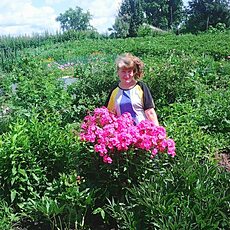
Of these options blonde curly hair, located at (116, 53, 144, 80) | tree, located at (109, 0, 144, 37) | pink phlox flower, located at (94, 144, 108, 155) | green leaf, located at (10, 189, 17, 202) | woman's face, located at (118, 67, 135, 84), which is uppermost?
tree, located at (109, 0, 144, 37)

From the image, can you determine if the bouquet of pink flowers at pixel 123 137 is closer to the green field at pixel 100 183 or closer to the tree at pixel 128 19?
the green field at pixel 100 183

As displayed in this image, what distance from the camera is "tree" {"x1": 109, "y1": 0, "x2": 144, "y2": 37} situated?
135ft

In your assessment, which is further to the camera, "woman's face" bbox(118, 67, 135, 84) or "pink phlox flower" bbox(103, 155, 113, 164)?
"woman's face" bbox(118, 67, 135, 84)

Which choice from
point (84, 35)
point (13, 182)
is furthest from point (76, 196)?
point (84, 35)

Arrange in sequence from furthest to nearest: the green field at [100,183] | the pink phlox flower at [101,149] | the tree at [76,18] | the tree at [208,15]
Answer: the tree at [76,18]
the tree at [208,15]
the pink phlox flower at [101,149]
the green field at [100,183]

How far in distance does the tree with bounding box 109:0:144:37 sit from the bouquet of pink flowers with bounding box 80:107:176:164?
123 feet

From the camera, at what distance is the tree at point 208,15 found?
4250cm

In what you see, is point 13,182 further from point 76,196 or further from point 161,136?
point 161,136

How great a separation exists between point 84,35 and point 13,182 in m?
34.4

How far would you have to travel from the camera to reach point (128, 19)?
45000mm

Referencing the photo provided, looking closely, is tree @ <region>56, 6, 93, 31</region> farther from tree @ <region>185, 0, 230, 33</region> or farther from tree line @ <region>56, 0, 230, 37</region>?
tree @ <region>185, 0, 230, 33</region>

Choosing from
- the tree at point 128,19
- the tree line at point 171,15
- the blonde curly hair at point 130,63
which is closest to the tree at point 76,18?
the tree line at point 171,15

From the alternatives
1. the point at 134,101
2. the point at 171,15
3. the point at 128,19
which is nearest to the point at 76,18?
the point at 171,15

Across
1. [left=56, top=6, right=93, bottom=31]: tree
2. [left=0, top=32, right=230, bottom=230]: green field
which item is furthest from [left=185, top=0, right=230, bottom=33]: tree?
[left=56, top=6, right=93, bottom=31]: tree
